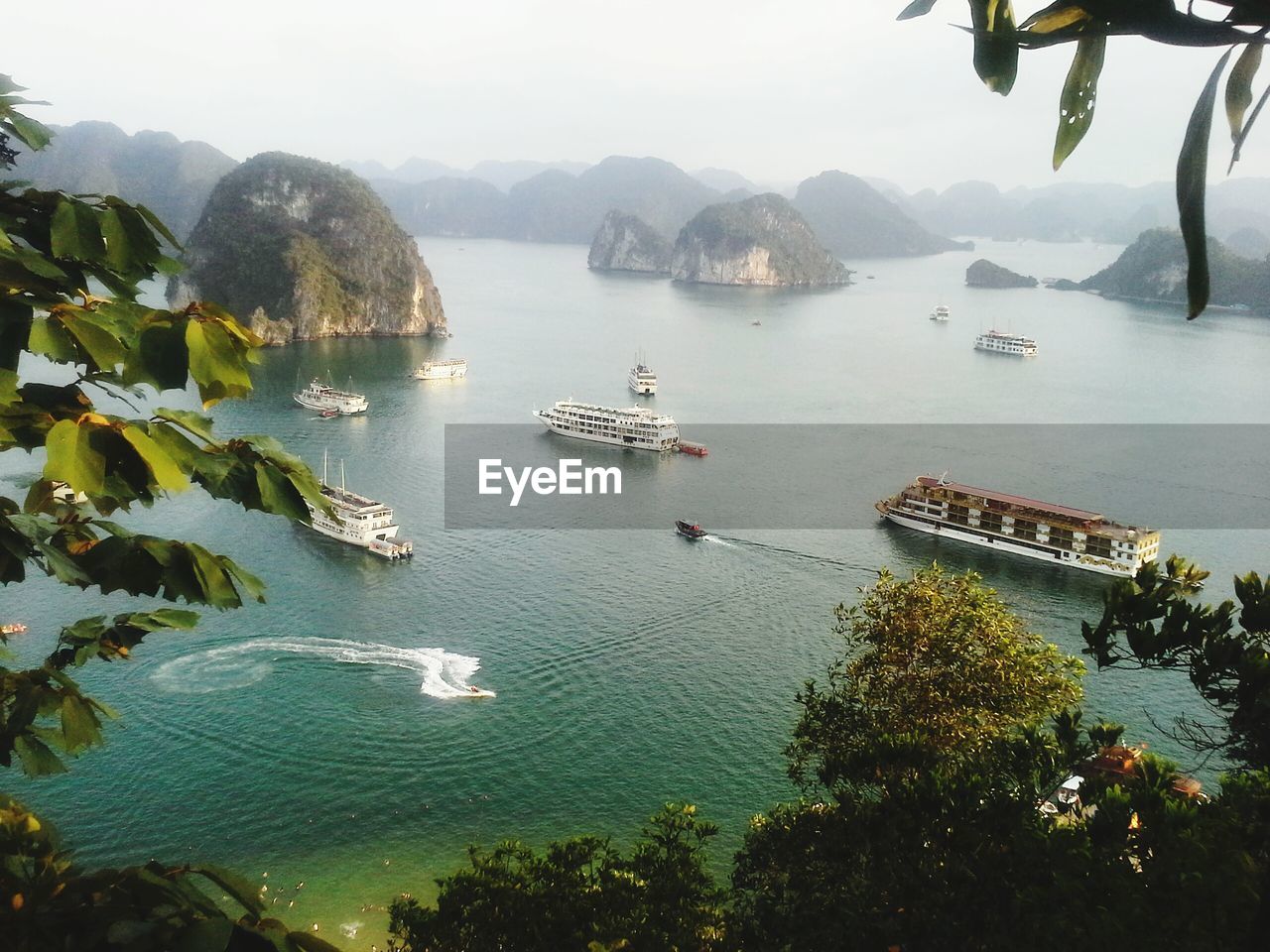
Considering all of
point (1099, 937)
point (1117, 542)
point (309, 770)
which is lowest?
point (309, 770)

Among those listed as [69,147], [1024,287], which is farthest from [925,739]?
[69,147]

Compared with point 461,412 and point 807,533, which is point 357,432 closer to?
point 461,412

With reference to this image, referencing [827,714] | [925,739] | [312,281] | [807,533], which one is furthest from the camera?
[312,281]

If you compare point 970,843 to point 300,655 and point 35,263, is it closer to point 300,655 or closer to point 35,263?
point 35,263

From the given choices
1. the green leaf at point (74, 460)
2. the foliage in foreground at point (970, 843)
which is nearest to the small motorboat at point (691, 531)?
the foliage in foreground at point (970, 843)

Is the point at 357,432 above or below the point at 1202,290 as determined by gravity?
below

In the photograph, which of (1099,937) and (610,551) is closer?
(1099,937)

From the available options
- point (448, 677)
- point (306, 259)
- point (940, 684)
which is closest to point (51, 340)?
point (940, 684)
